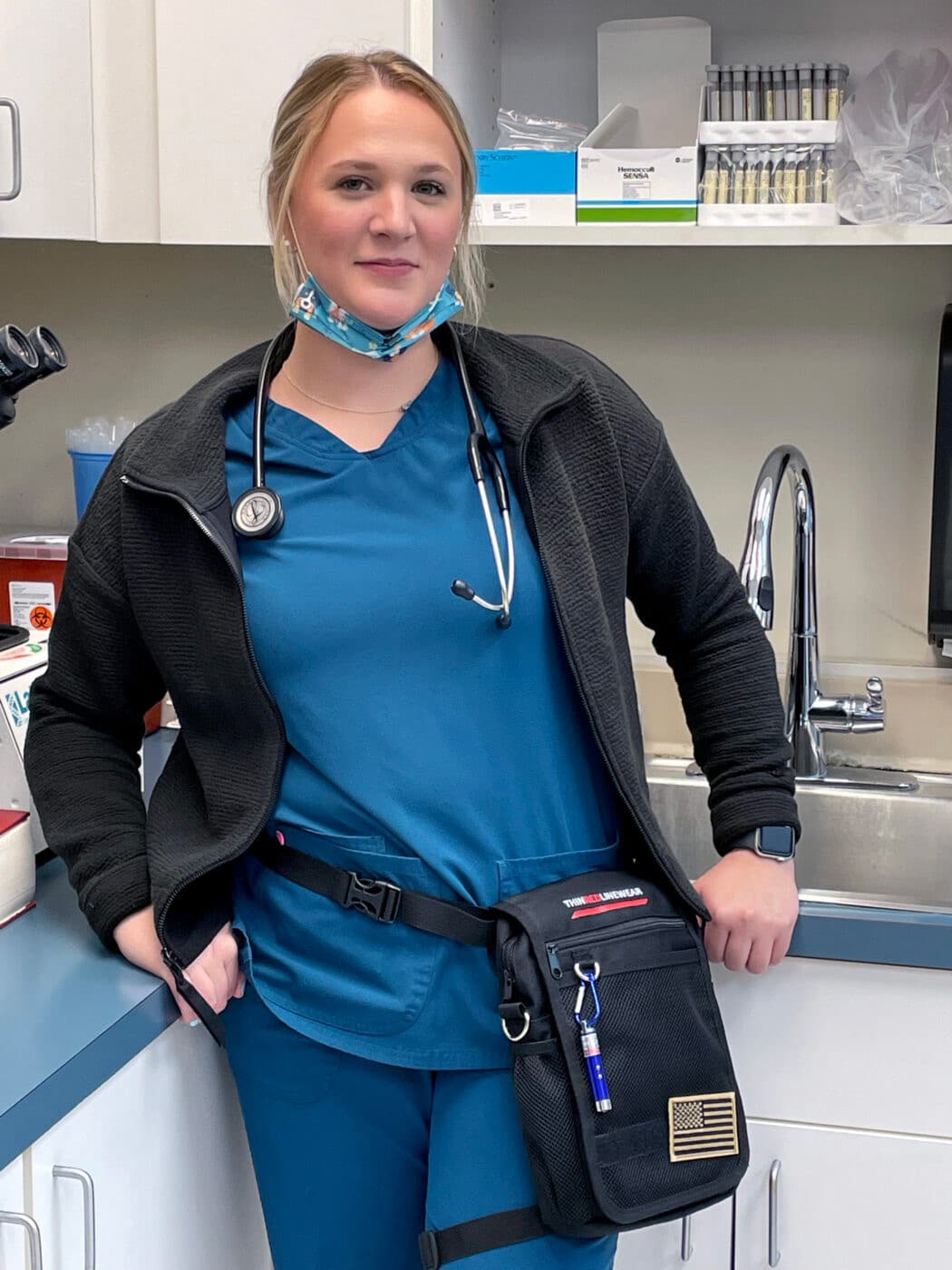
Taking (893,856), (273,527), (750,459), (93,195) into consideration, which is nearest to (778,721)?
(273,527)

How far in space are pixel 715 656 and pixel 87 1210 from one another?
0.66m

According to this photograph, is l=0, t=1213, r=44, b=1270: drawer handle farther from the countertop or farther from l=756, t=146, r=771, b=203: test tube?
l=756, t=146, r=771, b=203: test tube

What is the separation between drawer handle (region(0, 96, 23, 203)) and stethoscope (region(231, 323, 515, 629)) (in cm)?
A: 68

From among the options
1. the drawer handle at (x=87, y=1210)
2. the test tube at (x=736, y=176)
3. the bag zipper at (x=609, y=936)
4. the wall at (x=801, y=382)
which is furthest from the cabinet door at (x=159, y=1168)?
the test tube at (x=736, y=176)

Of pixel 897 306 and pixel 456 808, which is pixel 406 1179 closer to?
pixel 456 808

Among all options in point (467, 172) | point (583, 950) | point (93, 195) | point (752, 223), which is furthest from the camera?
point (93, 195)

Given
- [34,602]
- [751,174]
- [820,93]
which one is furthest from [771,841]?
[34,602]

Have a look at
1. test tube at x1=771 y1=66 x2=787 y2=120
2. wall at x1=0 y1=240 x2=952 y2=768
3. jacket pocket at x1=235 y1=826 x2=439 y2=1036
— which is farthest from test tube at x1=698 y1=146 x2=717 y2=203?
jacket pocket at x1=235 y1=826 x2=439 y2=1036

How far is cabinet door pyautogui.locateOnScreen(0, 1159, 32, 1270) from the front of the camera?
1.00 metres

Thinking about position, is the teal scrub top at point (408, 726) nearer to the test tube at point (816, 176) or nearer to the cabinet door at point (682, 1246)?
the cabinet door at point (682, 1246)

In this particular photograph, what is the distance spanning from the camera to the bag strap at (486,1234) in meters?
1.07

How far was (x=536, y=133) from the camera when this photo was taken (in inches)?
69.0

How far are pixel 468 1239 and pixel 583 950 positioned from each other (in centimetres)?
23

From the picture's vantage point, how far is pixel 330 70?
1.15 m
